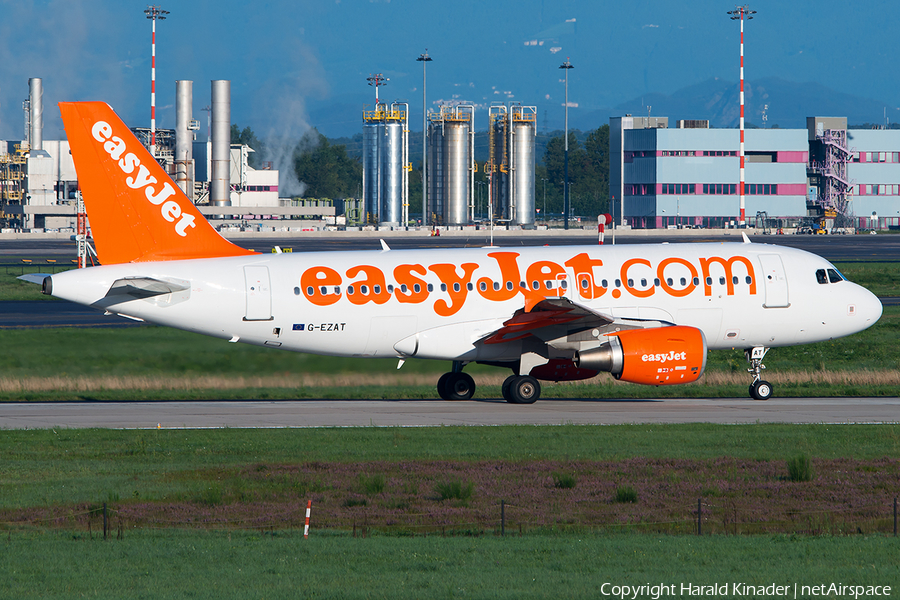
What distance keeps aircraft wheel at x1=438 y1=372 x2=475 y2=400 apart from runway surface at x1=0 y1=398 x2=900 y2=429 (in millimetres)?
428

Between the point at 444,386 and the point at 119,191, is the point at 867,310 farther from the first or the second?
the point at 119,191

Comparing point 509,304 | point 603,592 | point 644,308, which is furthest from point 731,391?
point 603,592

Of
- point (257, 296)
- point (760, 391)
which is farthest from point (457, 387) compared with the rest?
point (760, 391)

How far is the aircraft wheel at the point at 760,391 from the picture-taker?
33.8 m

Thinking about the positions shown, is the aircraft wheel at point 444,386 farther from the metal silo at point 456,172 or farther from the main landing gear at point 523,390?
the metal silo at point 456,172

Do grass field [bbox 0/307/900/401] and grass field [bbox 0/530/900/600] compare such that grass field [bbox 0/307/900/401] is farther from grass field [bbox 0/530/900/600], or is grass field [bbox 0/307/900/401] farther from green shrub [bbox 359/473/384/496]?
grass field [bbox 0/530/900/600]

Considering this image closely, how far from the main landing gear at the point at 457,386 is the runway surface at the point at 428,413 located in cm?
44

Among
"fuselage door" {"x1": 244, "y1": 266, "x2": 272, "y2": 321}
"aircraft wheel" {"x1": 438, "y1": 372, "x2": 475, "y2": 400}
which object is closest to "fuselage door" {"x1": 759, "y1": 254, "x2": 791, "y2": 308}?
"aircraft wheel" {"x1": 438, "y1": 372, "x2": 475, "y2": 400}

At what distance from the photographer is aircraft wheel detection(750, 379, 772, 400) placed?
111 feet

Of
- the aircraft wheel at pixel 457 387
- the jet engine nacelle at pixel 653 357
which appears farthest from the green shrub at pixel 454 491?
the aircraft wheel at pixel 457 387

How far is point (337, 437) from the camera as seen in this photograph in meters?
26.2

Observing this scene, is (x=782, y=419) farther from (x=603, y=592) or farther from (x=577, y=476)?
(x=603, y=592)

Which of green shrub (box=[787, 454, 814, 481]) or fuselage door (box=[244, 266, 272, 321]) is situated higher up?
fuselage door (box=[244, 266, 272, 321])

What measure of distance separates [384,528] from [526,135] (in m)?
155
